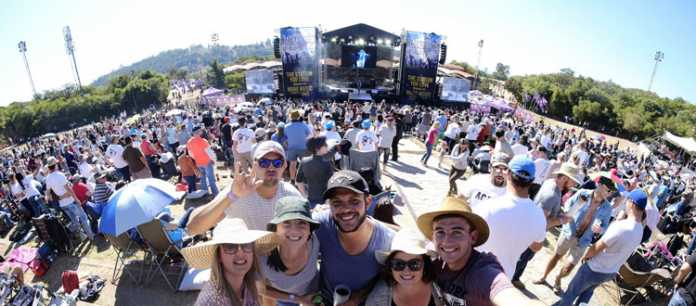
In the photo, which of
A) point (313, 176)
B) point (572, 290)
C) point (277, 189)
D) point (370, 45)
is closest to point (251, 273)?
point (277, 189)

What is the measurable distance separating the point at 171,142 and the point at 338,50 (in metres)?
30.6

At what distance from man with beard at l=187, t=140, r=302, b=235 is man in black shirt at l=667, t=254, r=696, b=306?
3.87 metres

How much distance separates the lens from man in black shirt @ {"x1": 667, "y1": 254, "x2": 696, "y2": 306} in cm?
289

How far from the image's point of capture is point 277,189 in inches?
107

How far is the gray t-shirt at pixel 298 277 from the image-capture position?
2.15 m

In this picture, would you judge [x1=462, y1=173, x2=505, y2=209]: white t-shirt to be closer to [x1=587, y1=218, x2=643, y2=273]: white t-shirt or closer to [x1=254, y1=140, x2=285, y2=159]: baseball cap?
[x1=587, y1=218, x2=643, y2=273]: white t-shirt

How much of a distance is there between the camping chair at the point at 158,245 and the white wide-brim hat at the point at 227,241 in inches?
99.5

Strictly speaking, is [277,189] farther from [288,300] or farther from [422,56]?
[422,56]

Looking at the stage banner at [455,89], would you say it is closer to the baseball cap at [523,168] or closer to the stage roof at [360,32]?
the stage roof at [360,32]

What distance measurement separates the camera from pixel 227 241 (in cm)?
180

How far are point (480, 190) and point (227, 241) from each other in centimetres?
299

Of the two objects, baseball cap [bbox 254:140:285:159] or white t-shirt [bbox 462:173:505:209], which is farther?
white t-shirt [bbox 462:173:505:209]

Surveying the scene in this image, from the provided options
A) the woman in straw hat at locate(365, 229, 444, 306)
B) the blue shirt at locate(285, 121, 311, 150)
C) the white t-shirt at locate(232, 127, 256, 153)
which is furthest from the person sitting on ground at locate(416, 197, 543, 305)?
the white t-shirt at locate(232, 127, 256, 153)

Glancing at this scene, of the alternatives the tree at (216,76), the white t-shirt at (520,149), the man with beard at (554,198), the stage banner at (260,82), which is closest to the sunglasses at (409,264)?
the man with beard at (554,198)
